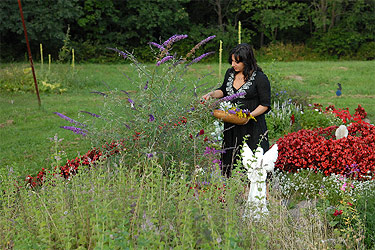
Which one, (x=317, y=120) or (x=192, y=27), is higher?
(x=192, y=27)

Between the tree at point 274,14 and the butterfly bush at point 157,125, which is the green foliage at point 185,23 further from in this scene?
the butterfly bush at point 157,125

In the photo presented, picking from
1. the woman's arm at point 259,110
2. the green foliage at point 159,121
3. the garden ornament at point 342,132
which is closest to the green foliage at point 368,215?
the woman's arm at point 259,110

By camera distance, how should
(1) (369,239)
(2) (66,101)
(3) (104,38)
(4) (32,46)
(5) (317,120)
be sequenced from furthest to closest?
1. (3) (104,38)
2. (4) (32,46)
3. (2) (66,101)
4. (5) (317,120)
5. (1) (369,239)

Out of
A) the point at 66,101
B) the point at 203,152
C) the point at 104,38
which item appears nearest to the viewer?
the point at 203,152

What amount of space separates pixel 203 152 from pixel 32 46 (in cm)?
2109

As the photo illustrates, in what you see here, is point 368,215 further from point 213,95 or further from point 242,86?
point 213,95

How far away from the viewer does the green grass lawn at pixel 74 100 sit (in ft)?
22.9

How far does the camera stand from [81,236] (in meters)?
2.63

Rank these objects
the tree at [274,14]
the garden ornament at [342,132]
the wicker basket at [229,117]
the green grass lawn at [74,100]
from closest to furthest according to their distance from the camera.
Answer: the wicker basket at [229,117] → the garden ornament at [342,132] → the green grass lawn at [74,100] → the tree at [274,14]

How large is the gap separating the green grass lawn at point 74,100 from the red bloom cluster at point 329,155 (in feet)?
4.41

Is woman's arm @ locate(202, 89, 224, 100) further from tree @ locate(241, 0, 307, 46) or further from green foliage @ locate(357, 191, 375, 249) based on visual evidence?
tree @ locate(241, 0, 307, 46)

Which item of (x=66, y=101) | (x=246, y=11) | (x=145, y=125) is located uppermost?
(x=246, y=11)

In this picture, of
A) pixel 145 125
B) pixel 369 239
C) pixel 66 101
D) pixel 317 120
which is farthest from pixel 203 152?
pixel 66 101

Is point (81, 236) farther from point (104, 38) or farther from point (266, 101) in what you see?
point (104, 38)
